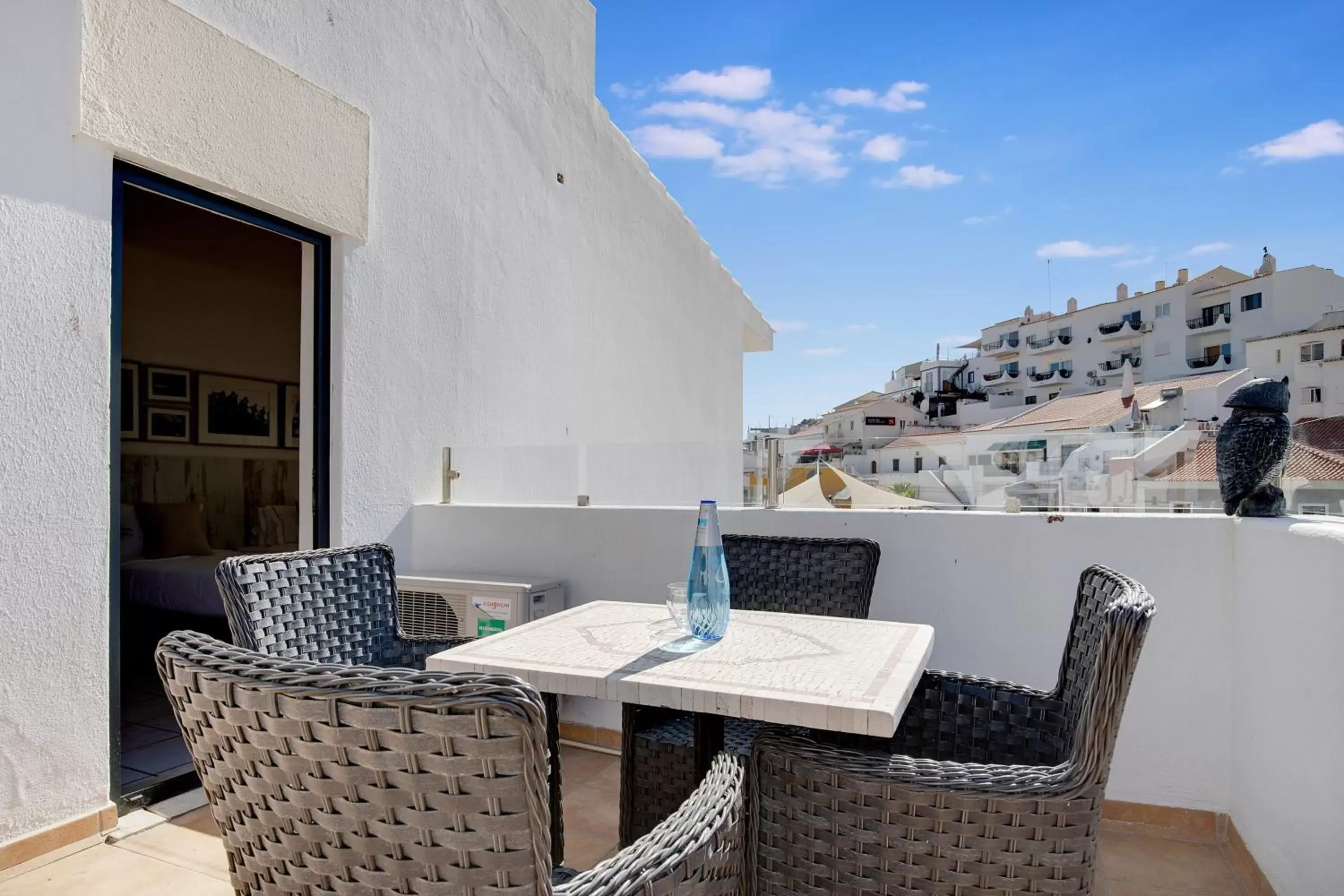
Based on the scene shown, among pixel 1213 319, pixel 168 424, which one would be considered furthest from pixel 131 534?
pixel 1213 319

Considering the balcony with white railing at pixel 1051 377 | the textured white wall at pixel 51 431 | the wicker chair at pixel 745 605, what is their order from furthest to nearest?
1. the balcony with white railing at pixel 1051 377
2. the textured white wall at pixel 51 431
3. the wicker chair at pixel 745 605

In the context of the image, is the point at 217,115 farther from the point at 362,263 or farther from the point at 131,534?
the point at 131,534

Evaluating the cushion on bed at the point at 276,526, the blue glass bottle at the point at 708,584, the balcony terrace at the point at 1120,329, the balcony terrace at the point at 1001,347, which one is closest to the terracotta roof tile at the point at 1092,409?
the blue glass bottle at the point at 708,584

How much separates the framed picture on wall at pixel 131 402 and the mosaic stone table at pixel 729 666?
468 centimetres

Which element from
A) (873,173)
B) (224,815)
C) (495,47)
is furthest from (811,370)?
(224,815)

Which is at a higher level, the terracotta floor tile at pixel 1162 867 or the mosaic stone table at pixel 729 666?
the mosaic stone table at pixel 729 666

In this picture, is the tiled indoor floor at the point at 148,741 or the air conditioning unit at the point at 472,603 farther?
Answer: the air conditioning unit at the point at 472,603

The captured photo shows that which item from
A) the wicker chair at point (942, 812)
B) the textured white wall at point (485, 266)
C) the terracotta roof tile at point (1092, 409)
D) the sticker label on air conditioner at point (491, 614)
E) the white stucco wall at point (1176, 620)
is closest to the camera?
the wicker chair at point (942, 812)

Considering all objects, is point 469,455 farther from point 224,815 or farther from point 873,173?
point 873,173

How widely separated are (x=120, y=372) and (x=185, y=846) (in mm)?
1544

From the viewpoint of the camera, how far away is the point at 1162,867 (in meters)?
2.27

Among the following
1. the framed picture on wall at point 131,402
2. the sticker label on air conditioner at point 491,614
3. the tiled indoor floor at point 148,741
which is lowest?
the tiled indoor floor at point 148,741

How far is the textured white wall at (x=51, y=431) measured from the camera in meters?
2.21

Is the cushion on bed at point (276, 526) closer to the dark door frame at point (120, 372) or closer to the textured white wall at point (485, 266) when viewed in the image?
the textured white wall at point (485, 266)
